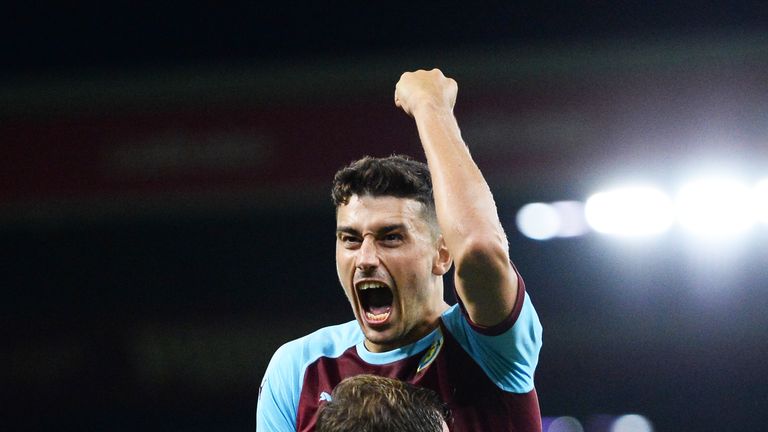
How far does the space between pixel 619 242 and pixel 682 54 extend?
50.5 inches

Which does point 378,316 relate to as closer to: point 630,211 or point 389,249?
point 389,249

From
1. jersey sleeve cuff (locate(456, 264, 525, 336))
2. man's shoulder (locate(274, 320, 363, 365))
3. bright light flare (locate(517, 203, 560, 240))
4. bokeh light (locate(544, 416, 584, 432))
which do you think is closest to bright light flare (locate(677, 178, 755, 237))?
bright light flare (locate(517, 203, 560, 240))

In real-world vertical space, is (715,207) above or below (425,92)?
above

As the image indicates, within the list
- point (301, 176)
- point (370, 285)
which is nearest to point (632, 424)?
point (301, 176)

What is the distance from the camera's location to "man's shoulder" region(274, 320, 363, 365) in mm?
2020

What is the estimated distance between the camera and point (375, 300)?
6.48ft

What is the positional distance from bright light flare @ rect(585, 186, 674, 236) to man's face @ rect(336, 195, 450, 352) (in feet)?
14.6

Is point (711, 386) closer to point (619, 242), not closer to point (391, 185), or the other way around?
point (619, 242)

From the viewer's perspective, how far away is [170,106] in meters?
5.89

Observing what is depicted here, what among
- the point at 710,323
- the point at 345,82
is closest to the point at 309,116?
the point at 345,82

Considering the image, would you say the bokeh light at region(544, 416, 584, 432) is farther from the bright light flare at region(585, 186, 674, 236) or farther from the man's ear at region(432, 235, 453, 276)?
the man's ear at region(432, 235, 453, 276)

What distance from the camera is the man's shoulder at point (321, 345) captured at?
6.63 feet

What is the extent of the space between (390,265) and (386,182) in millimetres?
167

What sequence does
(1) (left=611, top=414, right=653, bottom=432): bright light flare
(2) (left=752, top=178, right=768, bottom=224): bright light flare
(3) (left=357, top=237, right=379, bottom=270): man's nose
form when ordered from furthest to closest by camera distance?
(1) (left=611, top=414, right=653, bottom=432): bright light flare
(2) (left=752, top=178, right=768, bottom=224): bright light flare
(3) (left=357, top=237, right=379, bottom=270): man's nose
